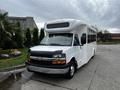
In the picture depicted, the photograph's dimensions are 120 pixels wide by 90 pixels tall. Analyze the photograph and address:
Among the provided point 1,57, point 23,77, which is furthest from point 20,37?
point 23,77

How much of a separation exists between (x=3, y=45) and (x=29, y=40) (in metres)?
6.04

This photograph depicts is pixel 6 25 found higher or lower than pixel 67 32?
higher

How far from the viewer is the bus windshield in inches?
241

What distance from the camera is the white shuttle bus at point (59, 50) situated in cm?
517

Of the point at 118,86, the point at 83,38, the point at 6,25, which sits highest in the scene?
the point at 6,25

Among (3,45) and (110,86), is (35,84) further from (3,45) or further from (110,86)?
(3,45)

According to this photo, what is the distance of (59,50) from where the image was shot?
5.14 m

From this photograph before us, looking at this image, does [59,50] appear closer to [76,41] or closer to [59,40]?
[59,40]

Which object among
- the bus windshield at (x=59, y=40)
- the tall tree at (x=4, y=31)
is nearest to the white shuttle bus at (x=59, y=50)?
the bus windshield at (x=59, y=40)

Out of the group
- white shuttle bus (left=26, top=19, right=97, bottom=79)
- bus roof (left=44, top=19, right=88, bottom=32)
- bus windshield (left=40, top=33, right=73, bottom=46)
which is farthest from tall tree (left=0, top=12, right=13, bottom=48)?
white shuttle bus (left=26, top=19, right=97, bottom=79)

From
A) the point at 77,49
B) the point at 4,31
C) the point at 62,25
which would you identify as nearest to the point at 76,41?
the point at 77,49

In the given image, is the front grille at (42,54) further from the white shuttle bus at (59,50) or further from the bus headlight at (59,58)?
the bus headlight at (59,58)

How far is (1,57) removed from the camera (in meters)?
10.5

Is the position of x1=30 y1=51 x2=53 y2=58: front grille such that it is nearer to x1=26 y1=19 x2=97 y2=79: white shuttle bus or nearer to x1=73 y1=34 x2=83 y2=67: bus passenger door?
x1=26 y1=19 x2=97 y2=79: white shuttle bus
